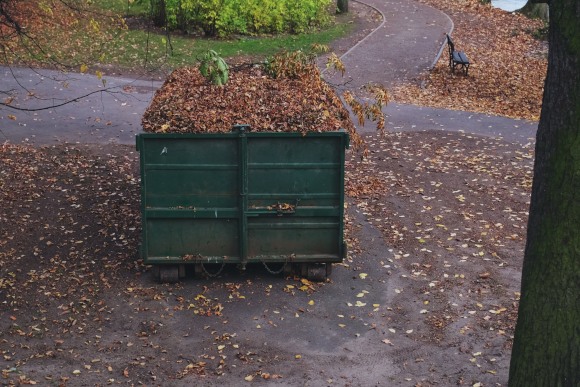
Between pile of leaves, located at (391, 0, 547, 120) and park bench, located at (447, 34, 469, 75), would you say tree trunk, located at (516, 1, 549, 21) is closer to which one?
pile of leaves, located at (391, 0, 547, 120)

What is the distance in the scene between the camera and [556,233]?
543 cm

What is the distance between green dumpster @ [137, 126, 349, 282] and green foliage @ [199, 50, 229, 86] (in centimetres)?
140

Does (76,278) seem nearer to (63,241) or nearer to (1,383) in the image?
(63,241)

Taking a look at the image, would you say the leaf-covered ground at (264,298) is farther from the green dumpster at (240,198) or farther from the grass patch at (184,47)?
the grass patch at (184,47)

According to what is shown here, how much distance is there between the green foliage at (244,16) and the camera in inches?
956

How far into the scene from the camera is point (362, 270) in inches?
406

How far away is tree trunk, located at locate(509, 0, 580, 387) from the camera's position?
17.3 ft

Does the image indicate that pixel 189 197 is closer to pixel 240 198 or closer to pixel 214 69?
pixel 240 198

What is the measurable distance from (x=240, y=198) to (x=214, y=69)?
6.41 feet

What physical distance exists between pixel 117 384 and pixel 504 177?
8.50m

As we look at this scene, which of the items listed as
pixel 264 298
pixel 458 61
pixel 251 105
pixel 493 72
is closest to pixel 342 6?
pixel 493 72

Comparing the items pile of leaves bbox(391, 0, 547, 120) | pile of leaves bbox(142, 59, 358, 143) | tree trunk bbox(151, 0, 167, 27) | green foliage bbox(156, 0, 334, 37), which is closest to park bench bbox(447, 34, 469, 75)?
pile of leaves bbox(391, 0, 547, 120)

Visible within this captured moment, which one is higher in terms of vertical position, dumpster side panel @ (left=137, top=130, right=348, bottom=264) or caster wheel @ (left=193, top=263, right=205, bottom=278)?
dumpster side panel @ (left=137, top=130, right=348, bottom=264)

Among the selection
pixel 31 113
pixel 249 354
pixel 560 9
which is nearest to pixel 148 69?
pixel 31 113
